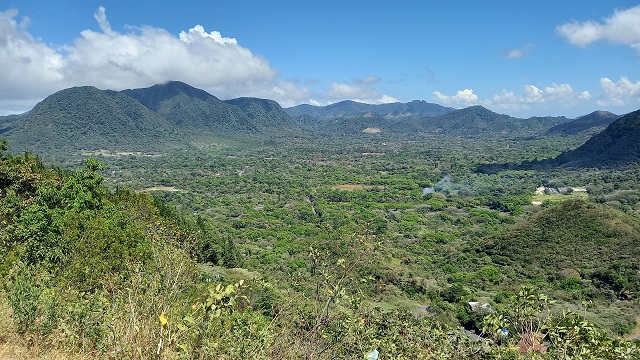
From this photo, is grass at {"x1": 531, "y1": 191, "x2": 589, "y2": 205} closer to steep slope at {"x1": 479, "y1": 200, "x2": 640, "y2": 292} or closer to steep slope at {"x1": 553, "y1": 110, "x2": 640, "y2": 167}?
steep slope at {"x1": 553, "y1": 110, "x2": 640, "y2": 167}

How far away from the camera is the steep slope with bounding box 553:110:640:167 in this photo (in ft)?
344

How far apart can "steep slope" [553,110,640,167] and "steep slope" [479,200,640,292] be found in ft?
227

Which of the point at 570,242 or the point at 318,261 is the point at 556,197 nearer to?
the point at 570,242

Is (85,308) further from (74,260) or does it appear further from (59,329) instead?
(74,260)

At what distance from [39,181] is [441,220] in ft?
195

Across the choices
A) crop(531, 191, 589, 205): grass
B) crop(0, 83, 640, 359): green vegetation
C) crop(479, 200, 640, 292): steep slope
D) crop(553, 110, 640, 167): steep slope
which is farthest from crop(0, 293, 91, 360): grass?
crop(553, 110, 640, 167): steep slope

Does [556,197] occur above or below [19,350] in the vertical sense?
below

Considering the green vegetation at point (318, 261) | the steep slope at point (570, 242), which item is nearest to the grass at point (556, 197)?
the green vegetation at point (318, 261)

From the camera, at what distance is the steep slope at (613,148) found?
104812mm

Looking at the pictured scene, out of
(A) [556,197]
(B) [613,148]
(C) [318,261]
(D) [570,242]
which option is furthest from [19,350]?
(B) [613,148]

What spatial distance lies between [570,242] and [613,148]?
86.3 meters

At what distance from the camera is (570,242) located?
148ft

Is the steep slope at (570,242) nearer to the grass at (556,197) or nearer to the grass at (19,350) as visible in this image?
the grass at (556,197)

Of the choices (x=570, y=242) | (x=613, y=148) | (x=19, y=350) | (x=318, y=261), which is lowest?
(x=570, y=242)
